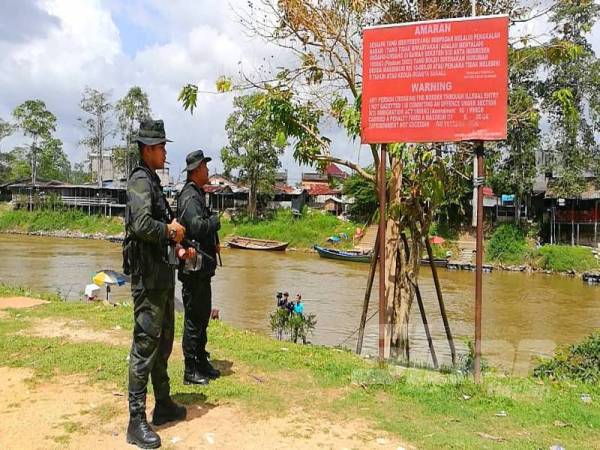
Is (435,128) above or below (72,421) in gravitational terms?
above

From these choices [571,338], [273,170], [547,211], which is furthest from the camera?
[273,170]

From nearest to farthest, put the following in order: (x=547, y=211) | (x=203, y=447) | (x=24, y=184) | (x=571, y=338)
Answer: (x=203, y=447) < (x=571, y=338) < (x=547, y=211) < (x=24, y=184)

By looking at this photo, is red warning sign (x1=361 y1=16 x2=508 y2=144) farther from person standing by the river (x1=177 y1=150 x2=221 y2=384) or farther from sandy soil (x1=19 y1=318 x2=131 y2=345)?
sandy soil (x1=19 y1=318 x2=131 y2=345)

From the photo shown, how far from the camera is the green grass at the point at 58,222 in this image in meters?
49.3

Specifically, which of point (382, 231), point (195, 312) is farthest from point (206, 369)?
point (382, 231)

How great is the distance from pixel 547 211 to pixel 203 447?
114 feet

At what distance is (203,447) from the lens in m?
3.67

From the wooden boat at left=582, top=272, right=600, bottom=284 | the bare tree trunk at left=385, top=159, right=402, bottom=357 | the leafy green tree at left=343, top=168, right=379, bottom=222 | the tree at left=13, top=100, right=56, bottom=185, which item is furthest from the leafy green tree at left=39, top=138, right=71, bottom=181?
the bare tree trunk at left=385, top=159, right=402, bottom=357

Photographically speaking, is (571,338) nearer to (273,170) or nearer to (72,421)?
(72,421)

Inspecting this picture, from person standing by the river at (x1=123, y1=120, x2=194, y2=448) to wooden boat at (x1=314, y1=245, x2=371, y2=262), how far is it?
91.6ft

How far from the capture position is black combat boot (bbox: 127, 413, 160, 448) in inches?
141

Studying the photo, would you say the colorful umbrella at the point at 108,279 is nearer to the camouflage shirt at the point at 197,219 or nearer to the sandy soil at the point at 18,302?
the sandy soil at the point at 18,302

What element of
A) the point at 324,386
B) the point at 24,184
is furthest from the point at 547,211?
the point at 24,184

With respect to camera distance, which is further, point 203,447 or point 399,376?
point 399,376
